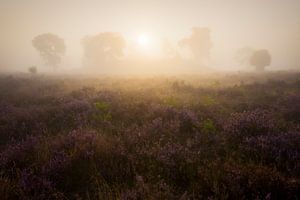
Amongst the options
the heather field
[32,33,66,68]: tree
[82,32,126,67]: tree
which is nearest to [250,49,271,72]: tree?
[82,32,126,67]: tree

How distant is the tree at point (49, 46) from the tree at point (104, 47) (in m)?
8.52

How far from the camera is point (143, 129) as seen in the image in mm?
6562

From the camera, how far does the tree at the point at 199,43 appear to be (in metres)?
80.9

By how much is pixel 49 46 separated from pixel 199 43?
46.6 m

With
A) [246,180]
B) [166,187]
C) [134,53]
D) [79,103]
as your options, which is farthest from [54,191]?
[134,53]

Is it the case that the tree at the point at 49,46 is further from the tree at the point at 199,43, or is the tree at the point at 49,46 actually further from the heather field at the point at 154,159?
the heather field at the point at 154,159

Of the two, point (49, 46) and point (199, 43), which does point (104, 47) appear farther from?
point (199, 43)

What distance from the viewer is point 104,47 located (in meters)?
75.6

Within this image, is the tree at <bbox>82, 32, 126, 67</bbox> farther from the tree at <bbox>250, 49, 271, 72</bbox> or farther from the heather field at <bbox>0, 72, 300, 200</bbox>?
the heather field at <bbox>0, 72, 300, 200</bbox>

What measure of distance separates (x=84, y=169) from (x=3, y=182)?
139 centimetres

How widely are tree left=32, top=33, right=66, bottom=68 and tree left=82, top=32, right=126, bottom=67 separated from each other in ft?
27.9

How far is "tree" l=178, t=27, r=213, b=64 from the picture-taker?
3187 inches

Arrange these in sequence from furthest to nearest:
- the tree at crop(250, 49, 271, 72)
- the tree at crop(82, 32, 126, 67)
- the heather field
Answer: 1. the tree at crop(82, 32, 126, 67)
2. the tree at crop(250, 49, 271, 72)
3. the heather field

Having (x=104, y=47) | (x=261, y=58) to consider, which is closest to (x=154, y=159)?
(x=261, y=58)
